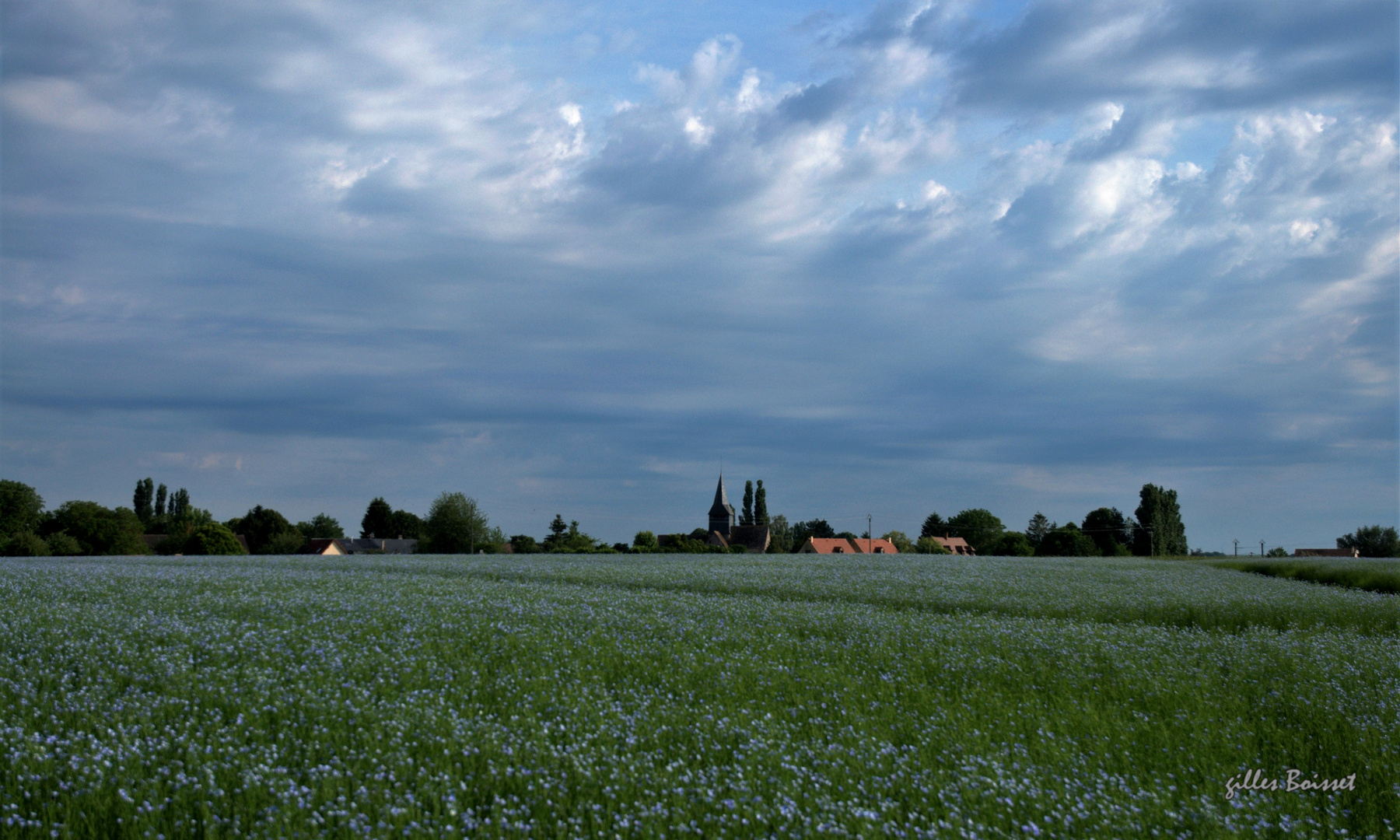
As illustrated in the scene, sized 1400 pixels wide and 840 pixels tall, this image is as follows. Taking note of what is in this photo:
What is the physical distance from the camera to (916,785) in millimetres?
8367

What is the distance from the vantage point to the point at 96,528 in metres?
87.1

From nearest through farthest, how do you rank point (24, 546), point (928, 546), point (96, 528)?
point (24, 546)
point (96, 528)
point (928, 546)

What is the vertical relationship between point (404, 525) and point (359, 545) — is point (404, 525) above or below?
above

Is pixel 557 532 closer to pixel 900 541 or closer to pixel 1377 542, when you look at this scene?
pixel 900 541

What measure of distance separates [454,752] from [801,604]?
13823 mm

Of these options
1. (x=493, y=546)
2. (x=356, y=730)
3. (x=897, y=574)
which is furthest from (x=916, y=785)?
(x=493, y=546)

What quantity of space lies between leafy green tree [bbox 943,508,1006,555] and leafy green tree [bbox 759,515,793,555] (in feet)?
133

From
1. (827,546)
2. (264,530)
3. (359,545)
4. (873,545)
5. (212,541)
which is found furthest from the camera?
(359,545)

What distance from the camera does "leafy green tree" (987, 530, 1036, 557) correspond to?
11819 cm

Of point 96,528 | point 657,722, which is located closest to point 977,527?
point 96,528

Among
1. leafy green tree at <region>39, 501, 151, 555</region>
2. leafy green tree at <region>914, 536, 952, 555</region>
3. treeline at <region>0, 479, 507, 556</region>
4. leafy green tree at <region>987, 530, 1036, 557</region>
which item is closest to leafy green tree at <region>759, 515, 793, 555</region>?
leafy green tree at <region>914, 536, 952, 555</region>

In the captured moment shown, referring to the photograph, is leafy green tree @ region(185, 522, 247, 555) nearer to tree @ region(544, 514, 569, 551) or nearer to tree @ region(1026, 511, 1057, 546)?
tree @ region(544, 514, 569, 551)

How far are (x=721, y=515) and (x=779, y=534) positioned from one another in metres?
13.2

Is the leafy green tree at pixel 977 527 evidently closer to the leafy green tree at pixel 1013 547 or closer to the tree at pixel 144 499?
the leafy green tree at pixel 1013 547
